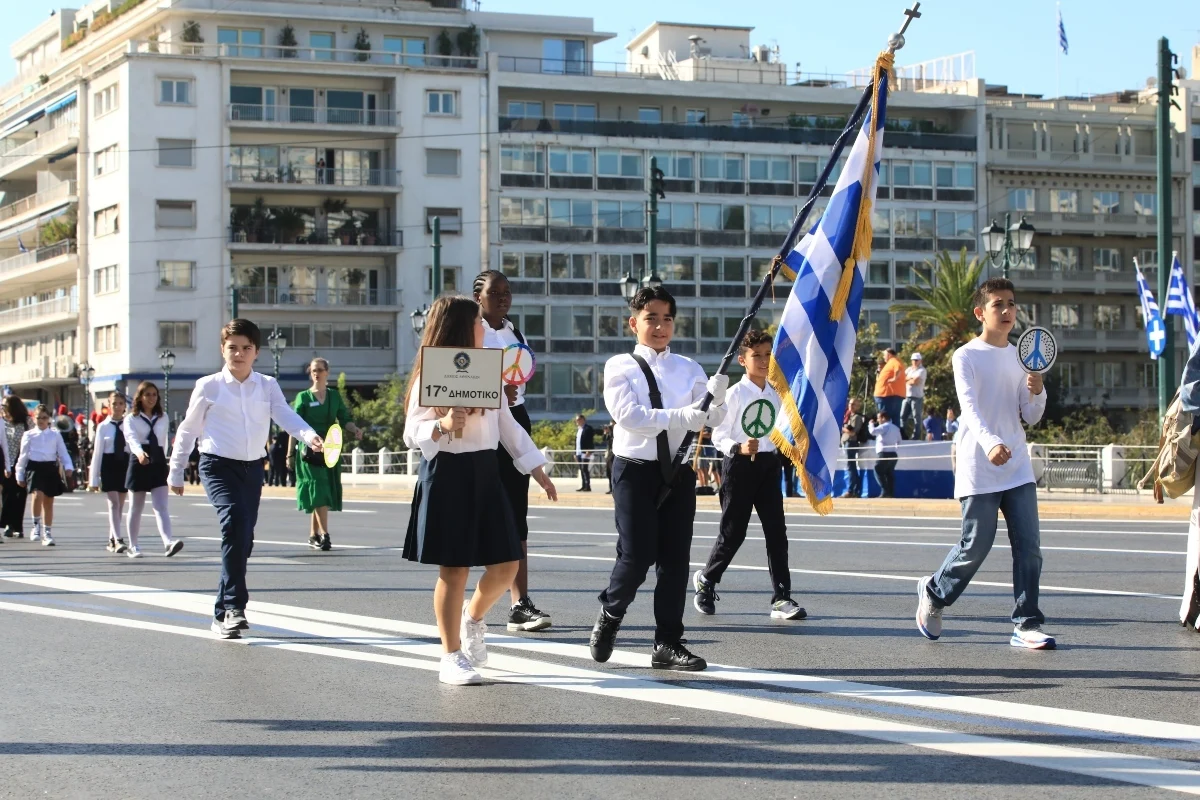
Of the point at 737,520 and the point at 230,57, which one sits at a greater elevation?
the point at 230,57

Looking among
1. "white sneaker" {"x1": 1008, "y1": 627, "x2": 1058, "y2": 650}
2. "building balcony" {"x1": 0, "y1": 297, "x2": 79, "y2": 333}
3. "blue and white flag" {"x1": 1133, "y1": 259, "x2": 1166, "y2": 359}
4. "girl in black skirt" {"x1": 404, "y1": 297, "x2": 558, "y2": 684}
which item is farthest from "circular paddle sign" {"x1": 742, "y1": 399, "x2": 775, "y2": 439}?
"building balcony" {"x1": 0, "y1": 297, "x2": 79, "y2": 333}

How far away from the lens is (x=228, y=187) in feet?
233

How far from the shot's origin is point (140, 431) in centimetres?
1678

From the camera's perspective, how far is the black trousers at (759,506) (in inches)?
409

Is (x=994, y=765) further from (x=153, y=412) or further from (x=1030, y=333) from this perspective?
(x=153, y=412)

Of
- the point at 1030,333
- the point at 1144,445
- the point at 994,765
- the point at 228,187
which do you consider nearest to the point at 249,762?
the point at 994,765

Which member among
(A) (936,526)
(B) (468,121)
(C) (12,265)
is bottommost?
(A) (936,526)

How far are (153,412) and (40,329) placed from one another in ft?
228

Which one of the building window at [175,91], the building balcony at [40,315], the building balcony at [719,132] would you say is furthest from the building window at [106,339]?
the building balcony at [719,132]

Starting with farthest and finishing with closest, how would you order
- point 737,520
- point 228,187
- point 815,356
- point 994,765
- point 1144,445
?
point 228,187, point 1144,445, point 737,520, point 815,356, point 994,765

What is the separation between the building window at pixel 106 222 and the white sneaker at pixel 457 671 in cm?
6775

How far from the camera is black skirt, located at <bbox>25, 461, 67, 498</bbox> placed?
20172 millimetres

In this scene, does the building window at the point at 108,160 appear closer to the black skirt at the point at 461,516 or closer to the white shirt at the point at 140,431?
the white shirt at the point at 140,431

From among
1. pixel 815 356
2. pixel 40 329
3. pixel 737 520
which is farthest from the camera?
pixel 40 329
